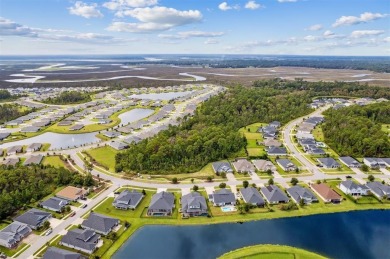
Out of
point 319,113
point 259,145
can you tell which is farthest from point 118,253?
point 319,113

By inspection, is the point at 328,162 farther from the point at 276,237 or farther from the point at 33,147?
the point at 33,147

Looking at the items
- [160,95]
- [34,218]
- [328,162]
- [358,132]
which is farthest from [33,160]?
[160,95]

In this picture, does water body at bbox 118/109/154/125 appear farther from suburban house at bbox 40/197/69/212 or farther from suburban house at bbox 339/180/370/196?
suburban house at bbox 339/180/370/196

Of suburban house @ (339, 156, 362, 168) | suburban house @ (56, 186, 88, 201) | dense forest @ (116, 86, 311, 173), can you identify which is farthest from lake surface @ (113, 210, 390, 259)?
dense forest @ (116, 86, 311, 173)

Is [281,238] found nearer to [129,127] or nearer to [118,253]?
[118,253]

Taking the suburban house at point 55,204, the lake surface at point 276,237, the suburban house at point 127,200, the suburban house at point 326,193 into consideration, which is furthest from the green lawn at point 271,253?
the suburban house at point 55,204

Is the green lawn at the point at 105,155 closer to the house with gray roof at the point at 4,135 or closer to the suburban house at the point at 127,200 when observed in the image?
the suburban house at the point at 127,200
